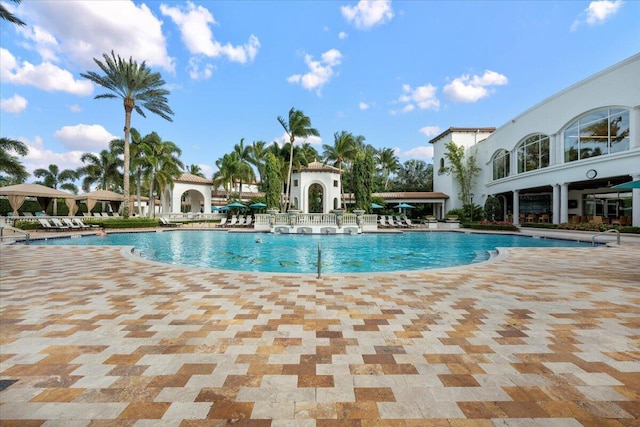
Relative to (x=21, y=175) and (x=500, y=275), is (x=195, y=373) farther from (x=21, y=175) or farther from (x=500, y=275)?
(x=21, y=175)

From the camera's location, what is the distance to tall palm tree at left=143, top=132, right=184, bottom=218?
29.9 m

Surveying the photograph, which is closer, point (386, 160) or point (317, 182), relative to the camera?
point (317, 182)

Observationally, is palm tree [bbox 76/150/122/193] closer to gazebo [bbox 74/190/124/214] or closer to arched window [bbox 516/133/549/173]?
gazebo [bbox 74/190/124/214]

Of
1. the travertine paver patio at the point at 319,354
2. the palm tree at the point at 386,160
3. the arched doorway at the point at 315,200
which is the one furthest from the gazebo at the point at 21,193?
the palm tree at the point at 386,160

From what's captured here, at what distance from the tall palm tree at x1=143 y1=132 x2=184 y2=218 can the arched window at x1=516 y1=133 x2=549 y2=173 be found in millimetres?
35098

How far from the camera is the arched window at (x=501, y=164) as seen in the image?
29781 mm

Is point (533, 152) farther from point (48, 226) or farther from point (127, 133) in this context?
point (48, 226)

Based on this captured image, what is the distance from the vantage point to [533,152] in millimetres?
26250

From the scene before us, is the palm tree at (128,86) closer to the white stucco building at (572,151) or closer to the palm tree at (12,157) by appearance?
the palm tree at (12,157)

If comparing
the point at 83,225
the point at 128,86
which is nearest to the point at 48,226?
the point at 83,225

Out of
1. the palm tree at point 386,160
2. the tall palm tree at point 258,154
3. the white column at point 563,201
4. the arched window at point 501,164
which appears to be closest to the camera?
the white column at point 563,201

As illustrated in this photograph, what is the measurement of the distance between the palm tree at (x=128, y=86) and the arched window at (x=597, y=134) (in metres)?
34.7

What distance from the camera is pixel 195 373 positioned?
2.84m

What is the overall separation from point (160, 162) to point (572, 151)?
1475 inches
